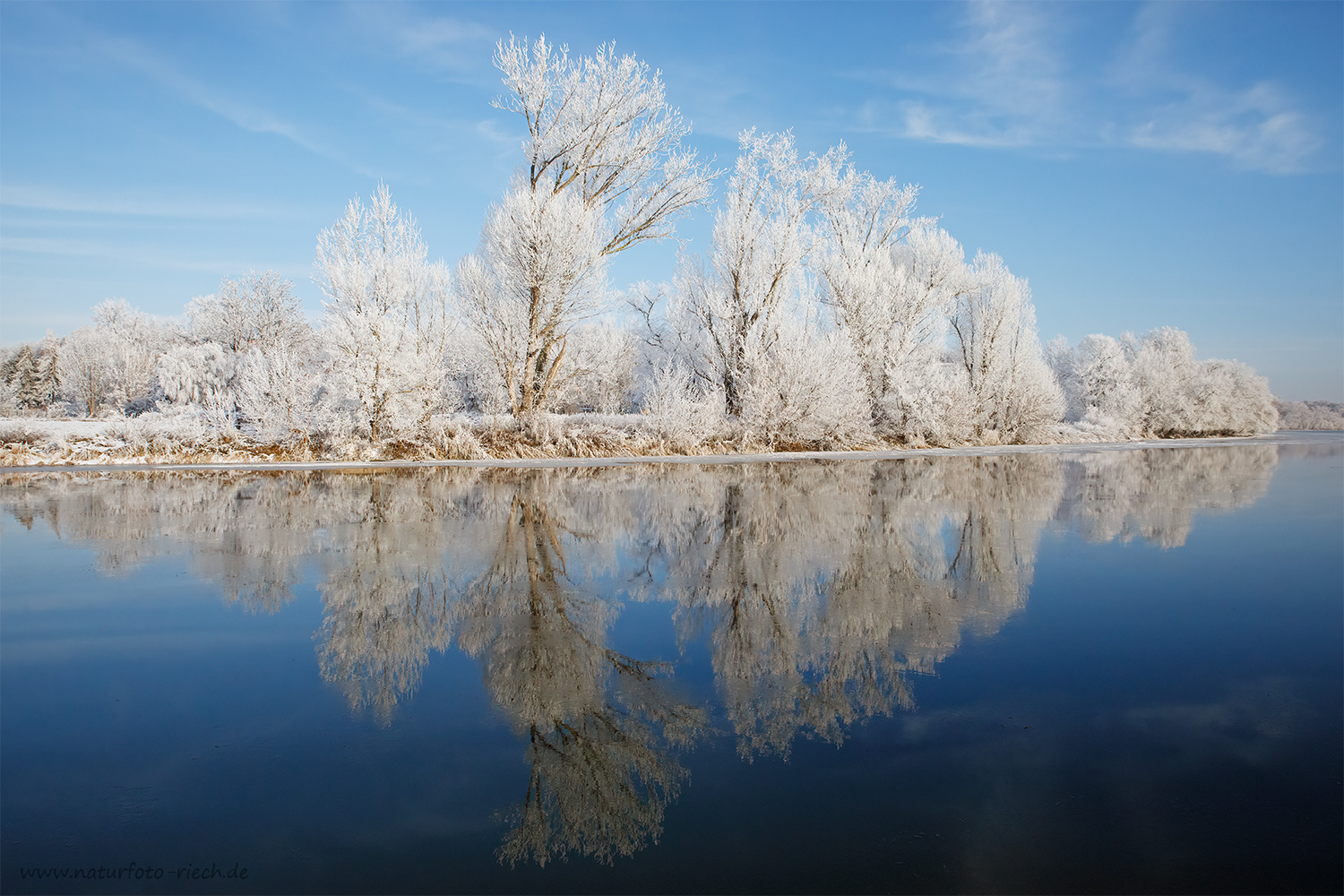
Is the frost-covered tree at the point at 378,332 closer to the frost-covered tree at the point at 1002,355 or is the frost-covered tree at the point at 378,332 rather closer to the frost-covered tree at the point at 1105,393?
the frost-covered tree at the point at 1002,355

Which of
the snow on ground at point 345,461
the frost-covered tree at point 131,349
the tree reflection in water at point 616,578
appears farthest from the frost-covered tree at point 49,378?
the tree reflection in water at point 616,578

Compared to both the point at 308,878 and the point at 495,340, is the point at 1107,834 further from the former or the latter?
the point at 495,340

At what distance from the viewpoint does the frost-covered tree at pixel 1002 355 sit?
30.3m

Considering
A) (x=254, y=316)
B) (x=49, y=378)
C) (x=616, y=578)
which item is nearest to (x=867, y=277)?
(x=616, y=578)

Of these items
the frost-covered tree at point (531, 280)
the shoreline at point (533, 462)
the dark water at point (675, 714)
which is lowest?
the dark water at point (675, 714)

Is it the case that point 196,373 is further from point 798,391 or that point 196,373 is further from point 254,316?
point 798,391

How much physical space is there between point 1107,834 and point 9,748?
14.3 feet

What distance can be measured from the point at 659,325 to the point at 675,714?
3082cm

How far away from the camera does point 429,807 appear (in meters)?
2.78

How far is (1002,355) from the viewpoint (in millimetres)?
30938

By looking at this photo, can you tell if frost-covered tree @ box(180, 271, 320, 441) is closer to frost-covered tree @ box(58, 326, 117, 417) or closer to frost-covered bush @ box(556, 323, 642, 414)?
frost-covered tree @ box(58, 326, 117, 417)

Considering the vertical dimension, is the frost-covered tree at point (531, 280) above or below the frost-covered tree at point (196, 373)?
above

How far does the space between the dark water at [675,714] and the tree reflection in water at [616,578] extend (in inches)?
1.3

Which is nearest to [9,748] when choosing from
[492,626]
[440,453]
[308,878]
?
[308,878]
